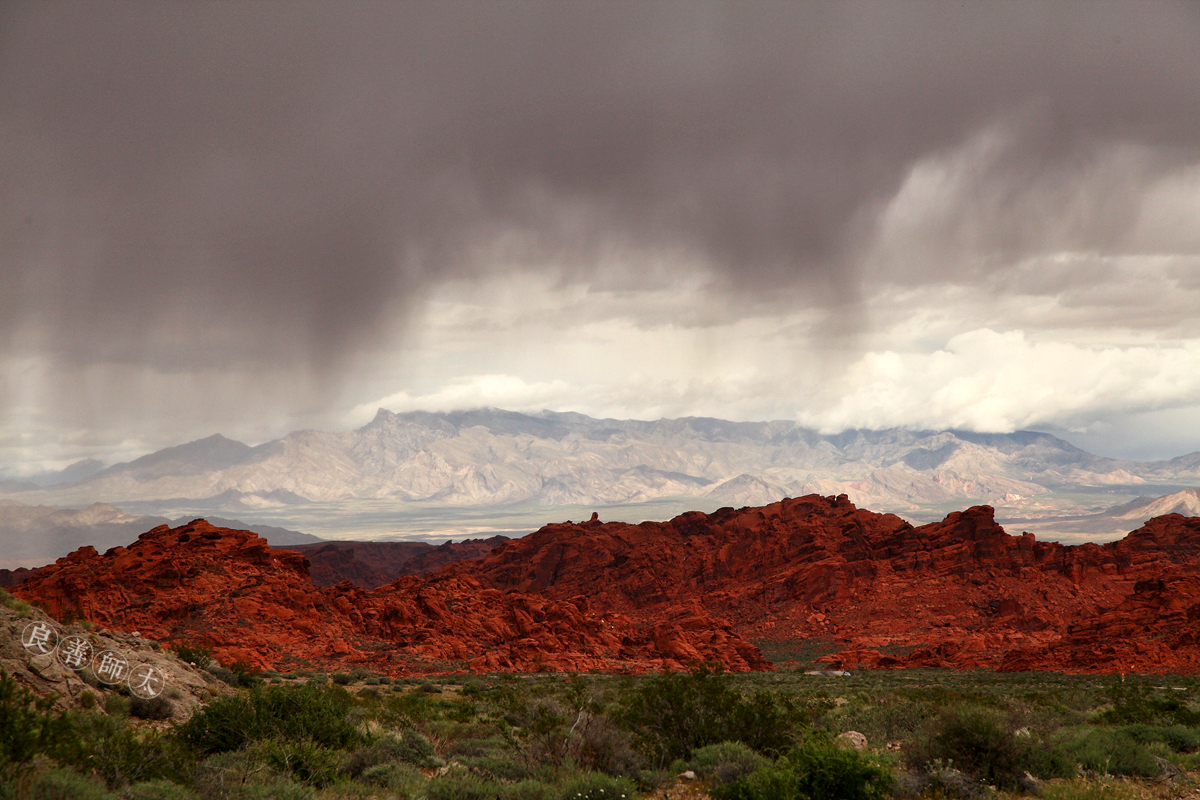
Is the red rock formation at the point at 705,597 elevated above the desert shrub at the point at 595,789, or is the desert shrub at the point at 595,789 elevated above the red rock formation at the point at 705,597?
the desert shrub at the point at 595,789

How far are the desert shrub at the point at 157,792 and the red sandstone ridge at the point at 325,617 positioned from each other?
133 feet

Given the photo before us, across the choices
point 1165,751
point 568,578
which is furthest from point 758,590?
point 1165,751

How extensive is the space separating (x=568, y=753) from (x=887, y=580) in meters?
112

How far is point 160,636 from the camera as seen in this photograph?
5525cm

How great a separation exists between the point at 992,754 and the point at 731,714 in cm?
616

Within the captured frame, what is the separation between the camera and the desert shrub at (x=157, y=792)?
414 inches

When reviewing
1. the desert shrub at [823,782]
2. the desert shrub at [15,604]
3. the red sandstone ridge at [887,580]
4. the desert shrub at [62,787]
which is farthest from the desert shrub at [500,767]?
the red sandstone ridge at [887,580]

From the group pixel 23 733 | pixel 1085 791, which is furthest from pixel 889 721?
pixel 23 733

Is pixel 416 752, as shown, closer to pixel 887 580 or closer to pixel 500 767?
pixel 500 767

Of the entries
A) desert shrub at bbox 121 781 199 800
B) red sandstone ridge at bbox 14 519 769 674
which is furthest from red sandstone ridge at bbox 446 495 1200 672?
desert shrub at bbox 121 781 199 800

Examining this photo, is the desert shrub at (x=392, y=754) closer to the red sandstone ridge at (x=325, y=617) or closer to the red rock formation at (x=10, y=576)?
the red sandstone ridge at (x=325, y=617)

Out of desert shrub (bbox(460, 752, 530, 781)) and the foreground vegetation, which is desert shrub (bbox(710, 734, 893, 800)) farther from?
desert shrub (bbox(460, 752, 530, 781))

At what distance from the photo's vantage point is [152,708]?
61.0ft

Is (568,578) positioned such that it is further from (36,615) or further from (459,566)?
(36,615)
